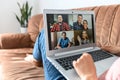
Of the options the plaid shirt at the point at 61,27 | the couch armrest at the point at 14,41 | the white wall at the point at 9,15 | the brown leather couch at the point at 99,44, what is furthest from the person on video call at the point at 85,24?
the white wall at the point at 9,15

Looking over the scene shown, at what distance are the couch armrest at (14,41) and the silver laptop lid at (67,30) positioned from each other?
1.28 meters

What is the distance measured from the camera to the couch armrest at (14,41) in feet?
7.02

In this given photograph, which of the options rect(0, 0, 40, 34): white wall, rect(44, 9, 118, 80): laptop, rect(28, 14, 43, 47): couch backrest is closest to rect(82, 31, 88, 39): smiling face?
rect(44, 9, 118, 80): laptop

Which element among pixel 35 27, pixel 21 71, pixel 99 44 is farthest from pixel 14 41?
pixel 99 44

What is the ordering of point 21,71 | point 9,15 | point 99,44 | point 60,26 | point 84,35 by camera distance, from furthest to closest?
point 9,15
point 99,44
point 21,71
point 84,35
point 60,26

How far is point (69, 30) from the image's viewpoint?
39.9 inches

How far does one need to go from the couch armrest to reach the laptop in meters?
1.28

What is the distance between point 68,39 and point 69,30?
54mm

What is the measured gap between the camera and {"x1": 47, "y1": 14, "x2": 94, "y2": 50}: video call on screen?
930 mm

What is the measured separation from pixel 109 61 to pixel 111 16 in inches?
24.7

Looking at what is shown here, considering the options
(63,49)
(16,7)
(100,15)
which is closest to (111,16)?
(100,15)

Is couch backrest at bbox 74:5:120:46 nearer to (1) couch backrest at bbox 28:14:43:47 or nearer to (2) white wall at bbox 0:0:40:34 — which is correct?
(1) couch backrest at bbox 28:14:43:47

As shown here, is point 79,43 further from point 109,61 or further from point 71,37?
point 109,61

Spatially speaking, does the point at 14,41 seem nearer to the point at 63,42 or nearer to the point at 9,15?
the point at 9,15
